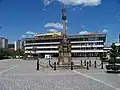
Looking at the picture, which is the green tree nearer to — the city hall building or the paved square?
the paved square

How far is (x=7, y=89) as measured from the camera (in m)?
14.7

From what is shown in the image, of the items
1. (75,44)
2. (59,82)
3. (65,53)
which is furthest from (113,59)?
(75,44)

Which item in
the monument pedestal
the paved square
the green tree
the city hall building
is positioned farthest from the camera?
the city hall building

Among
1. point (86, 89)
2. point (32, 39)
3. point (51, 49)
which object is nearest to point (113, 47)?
point (86, 89)

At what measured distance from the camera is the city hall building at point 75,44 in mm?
150750

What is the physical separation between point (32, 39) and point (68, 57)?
126m

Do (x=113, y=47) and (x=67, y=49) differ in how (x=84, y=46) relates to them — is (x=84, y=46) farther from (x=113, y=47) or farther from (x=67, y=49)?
(x=113, y=47)

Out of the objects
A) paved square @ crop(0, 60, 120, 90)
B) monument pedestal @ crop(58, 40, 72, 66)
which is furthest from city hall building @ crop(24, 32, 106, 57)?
paved square @ crop(0, 60, 120, 90)

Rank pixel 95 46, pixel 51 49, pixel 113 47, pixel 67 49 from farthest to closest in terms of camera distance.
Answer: pixel 51 49 < pixel 95 46 < pixel 67 49 < pixel 113 47

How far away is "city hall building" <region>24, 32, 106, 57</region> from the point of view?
150750 millimetres

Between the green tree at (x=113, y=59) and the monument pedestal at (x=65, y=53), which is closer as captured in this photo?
the green tree at (x=113, y=59)

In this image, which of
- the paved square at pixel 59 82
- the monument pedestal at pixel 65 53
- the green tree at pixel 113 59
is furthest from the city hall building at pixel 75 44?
the paved square at pixel 59 82

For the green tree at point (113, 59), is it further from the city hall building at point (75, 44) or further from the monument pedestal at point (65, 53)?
the city hall building at point (75, 44)

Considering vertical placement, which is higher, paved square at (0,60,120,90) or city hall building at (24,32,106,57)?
city hall building at (24,32,106,57)
